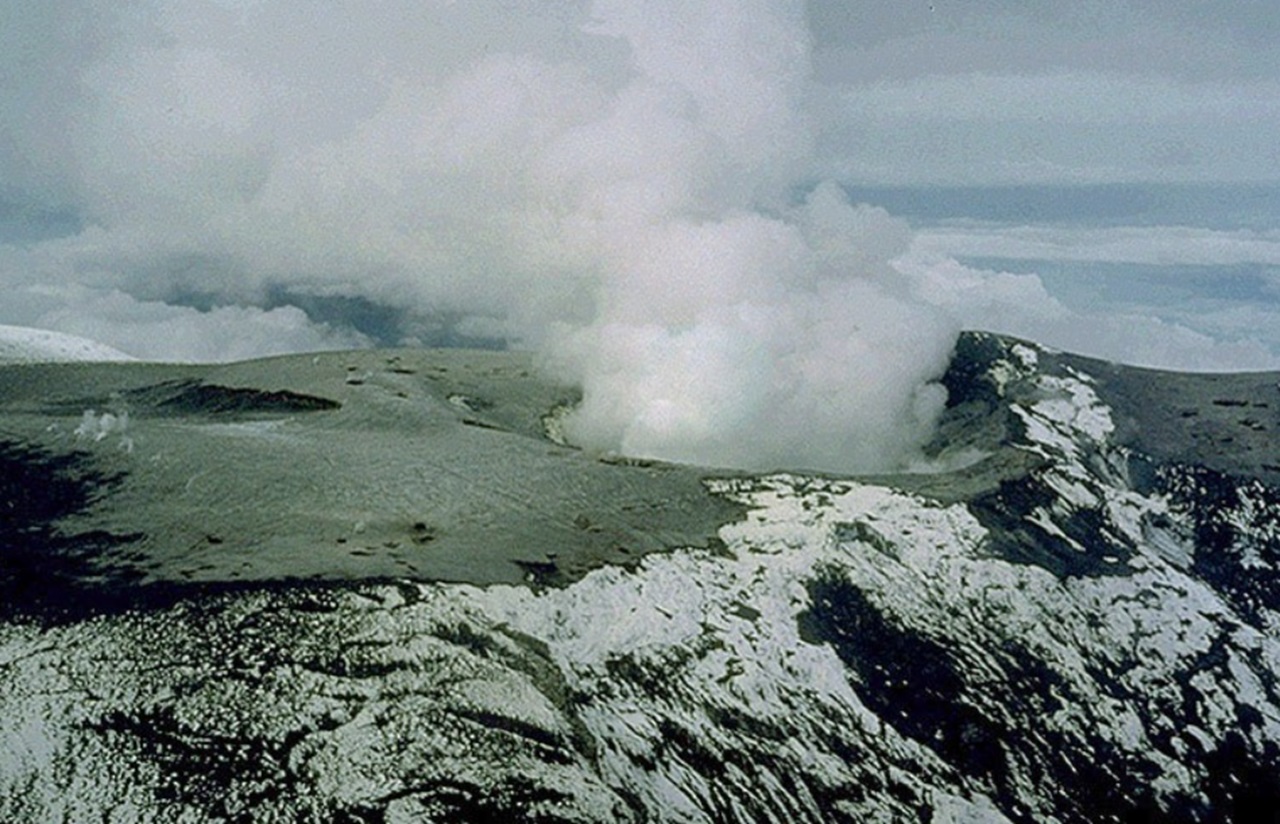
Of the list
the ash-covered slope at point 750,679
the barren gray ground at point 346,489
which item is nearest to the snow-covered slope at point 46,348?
the barren gray ground at point 346,489

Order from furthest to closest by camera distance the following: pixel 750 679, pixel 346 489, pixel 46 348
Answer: pixel 46 348, pixel 346 489, pixel 750 679

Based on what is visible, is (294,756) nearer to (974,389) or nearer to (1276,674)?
(1276,674)

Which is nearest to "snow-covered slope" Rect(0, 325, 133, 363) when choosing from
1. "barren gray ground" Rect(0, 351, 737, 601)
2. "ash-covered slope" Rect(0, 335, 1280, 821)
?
"barren gray ground" Rect(0, 351, 737, 601)

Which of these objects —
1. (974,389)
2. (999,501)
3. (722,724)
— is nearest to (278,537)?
(722,724)

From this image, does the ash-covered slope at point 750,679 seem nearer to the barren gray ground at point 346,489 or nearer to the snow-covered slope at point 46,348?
the barren gray ground at point 346,489

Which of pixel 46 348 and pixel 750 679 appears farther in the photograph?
pixel 46 348

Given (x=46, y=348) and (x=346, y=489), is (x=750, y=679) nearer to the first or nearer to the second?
(x=346, y=489)

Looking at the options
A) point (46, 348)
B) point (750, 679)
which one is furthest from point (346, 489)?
point (46, 348)

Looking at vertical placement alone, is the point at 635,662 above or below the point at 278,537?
below
